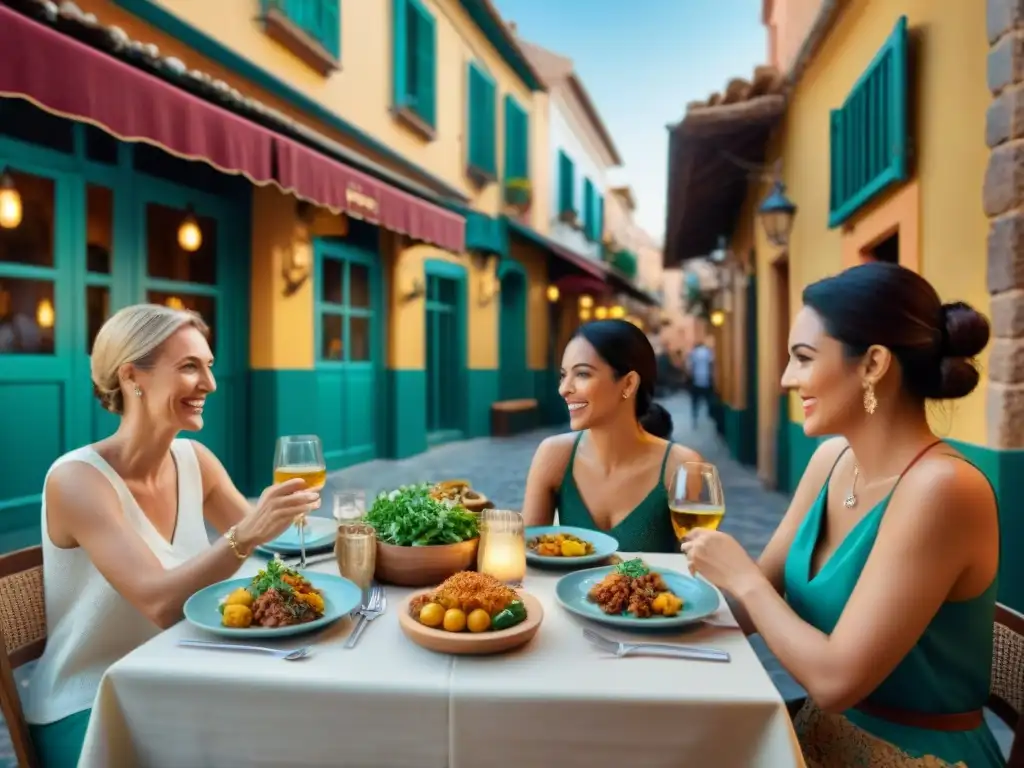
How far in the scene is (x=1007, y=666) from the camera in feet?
5.08

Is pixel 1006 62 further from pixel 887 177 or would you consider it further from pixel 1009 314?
pixel 887 177

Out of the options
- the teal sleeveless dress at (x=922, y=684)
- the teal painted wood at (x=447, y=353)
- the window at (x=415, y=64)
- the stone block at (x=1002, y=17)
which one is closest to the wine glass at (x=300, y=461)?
the teal sleeveless dress at (x=922, y=684)

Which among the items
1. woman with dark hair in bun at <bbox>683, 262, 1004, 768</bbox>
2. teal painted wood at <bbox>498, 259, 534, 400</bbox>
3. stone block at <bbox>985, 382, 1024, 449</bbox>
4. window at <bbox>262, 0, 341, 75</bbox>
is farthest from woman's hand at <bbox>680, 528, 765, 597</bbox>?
teal painted wood at <bbox>498, 259, 534, 400</bbox>

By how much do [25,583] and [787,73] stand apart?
7.07 metres

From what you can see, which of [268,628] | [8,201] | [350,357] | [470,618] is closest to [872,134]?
[470,618]

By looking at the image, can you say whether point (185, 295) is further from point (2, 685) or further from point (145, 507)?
point (2, 685)

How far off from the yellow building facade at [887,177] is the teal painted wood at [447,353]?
4.55 m

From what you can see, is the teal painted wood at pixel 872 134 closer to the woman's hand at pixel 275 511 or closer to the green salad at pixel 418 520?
the green salad at pixel 418 520

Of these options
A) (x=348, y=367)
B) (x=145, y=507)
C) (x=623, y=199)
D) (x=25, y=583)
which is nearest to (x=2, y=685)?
(x=25, y=583)

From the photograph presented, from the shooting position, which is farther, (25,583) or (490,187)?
(490,187)

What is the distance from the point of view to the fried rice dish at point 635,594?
4.96ft

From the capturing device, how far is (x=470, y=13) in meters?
11.3

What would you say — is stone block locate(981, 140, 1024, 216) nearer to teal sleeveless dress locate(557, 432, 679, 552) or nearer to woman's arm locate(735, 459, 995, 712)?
teal sleeveless dress locate(557, 432, 679, 552)

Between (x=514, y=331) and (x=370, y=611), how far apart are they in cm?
1259
